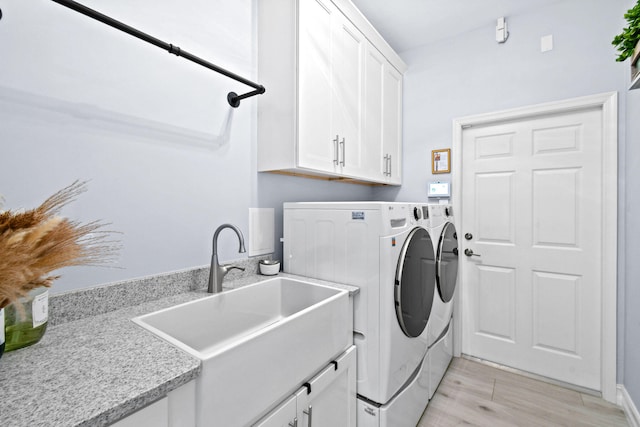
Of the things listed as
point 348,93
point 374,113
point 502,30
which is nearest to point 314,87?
point 348,93

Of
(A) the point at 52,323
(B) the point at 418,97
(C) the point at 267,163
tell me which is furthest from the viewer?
(B) the point at 418,97

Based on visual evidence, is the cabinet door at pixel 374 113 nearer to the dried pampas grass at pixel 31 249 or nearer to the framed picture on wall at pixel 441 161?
the framed picture on wall at pixel 441 161

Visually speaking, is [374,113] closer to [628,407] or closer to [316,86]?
[316,86]

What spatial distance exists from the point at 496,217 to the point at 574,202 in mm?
490

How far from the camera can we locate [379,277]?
133 centimetres

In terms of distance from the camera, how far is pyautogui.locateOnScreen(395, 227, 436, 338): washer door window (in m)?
1.39

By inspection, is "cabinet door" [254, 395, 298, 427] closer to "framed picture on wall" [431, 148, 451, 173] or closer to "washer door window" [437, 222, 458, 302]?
"washer door window" [437, 222, 458, 302]

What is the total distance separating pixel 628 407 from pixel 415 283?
1600 mm

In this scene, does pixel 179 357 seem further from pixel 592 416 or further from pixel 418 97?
pixel 418 97

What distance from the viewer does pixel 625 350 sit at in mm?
1827

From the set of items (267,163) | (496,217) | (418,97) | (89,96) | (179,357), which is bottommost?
(179,357)

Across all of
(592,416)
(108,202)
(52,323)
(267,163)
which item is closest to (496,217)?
(592,416)

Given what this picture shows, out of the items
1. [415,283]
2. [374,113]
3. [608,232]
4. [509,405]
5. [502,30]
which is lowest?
[509,405]

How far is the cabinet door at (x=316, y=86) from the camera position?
151cm
